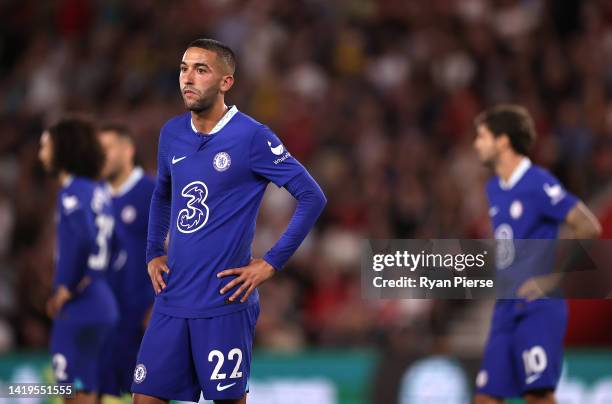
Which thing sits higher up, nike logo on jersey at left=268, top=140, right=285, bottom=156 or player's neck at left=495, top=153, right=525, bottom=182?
player's neck at left=495, top=153, right=525, bottom=182

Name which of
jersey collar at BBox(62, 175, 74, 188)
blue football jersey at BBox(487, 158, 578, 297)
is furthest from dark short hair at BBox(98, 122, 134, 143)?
blue football jersey at BBox(487, 158, 578, 297)

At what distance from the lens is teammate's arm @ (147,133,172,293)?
5715 mm

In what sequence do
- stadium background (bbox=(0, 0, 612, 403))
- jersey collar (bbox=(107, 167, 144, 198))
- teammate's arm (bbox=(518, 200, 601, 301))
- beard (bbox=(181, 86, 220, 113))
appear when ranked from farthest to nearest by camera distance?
1. stadium background (bbox=(0, 0, 612, 403))
2. jersey collar (bbox=(107, 167, 144, 198))
3. teammate's arm (bbox=(518, 200, 601, 301))
4. beard (bbox=(181, 86, 220, 113))

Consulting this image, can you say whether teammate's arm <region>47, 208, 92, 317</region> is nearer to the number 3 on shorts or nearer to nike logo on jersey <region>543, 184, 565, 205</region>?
the number 3 on shorts

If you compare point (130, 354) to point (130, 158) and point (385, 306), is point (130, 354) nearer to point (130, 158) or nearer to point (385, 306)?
point (130, 158)

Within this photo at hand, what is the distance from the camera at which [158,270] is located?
5660 millimetres

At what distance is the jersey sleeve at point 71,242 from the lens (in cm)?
751

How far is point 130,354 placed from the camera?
27.0ft

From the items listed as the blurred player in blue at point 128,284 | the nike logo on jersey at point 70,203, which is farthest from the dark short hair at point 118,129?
the nike logo on jersey at point 70,203

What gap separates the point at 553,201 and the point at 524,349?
3.26 ft

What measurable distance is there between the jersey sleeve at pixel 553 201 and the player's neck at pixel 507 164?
272 mm

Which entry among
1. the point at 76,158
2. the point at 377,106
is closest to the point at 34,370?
the point at 76,158

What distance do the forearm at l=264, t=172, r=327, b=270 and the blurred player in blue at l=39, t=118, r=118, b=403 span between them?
7.91 ft

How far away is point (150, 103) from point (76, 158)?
6.11m
